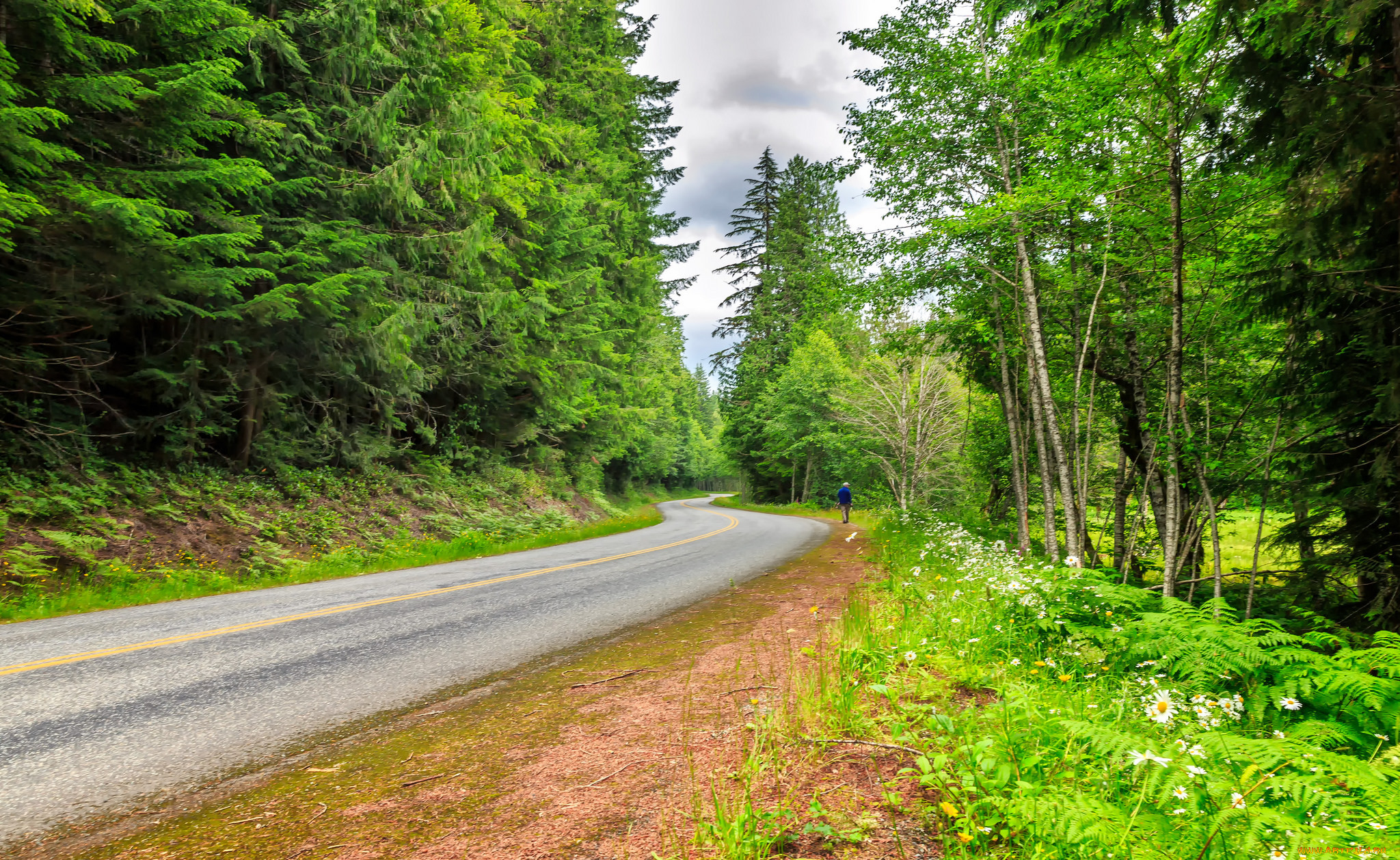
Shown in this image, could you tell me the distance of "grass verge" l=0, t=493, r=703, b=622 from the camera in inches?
228

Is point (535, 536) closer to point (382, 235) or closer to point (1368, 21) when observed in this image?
point (382, 235)

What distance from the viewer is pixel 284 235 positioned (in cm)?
966

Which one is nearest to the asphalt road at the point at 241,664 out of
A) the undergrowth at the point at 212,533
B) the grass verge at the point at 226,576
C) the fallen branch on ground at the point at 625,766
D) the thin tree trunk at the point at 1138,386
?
the grass verge at the point at 226,576

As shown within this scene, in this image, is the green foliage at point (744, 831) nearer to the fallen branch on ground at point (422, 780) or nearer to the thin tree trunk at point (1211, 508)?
the fallen branch on ground at point (422, 780)

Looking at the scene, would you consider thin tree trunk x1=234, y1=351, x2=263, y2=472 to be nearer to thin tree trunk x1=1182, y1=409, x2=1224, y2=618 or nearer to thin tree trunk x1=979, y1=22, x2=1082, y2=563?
thin tree trunk x1=979, y1=22, x2=1082, y2=563

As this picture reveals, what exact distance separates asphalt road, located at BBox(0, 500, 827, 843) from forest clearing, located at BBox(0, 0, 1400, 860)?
1.8 inches

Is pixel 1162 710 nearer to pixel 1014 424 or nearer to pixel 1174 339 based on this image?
pixel 1174 339

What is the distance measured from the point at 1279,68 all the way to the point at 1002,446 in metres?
9.95

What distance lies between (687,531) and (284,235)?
11.3 m

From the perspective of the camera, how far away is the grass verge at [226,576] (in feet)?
19.0

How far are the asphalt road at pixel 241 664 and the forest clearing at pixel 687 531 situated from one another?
5cm

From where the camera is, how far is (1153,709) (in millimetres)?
2496

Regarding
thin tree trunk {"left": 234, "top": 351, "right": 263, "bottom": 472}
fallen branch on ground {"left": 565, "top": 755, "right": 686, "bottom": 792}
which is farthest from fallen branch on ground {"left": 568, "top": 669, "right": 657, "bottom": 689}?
thin tree trunk {"left": 234, "top": 351, "right": 263, "bottom": 472}

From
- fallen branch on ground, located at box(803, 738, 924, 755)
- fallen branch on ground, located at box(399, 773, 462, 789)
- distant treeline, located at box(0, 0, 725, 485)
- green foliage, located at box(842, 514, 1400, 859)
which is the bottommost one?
fallen branch on ground, located at box(399, 773, 462, 789)
